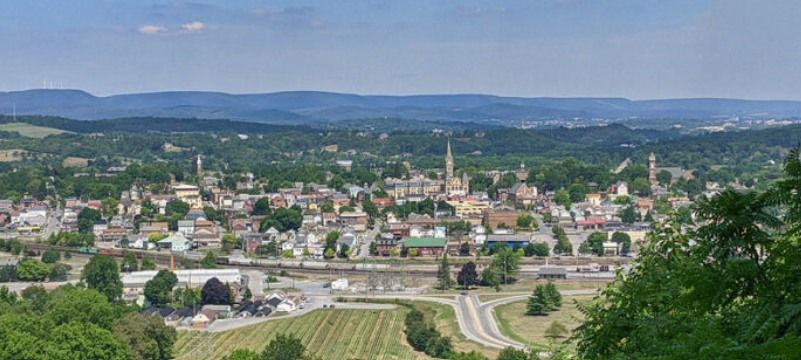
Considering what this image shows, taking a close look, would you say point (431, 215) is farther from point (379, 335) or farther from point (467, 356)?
point (467, 356)

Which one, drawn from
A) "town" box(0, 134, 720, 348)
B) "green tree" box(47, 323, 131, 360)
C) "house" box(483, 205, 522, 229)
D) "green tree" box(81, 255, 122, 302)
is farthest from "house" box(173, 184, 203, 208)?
"green tree" box(47, 323, 131, 360)

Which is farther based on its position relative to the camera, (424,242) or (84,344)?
(424,242)

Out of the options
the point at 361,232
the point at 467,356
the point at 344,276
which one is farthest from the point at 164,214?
the point at 467,356

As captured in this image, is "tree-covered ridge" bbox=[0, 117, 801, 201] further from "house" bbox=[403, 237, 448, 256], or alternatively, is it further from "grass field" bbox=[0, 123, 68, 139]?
"house" bbox=[403, 237, 448, 256]

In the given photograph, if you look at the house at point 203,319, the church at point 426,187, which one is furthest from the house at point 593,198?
the house at point 203,319

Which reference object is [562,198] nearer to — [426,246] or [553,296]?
[426,246]

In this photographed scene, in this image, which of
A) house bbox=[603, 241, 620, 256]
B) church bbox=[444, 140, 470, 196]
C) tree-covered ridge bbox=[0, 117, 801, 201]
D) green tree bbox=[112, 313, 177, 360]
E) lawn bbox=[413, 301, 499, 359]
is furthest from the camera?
tree-covered ridge bbox=[0, 117, 801, 201]

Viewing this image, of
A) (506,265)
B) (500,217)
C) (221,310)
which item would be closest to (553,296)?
(506,265)

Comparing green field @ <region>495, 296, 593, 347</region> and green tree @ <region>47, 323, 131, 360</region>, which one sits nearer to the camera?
green tree @ <region>47, 323, 131, 360</region>
